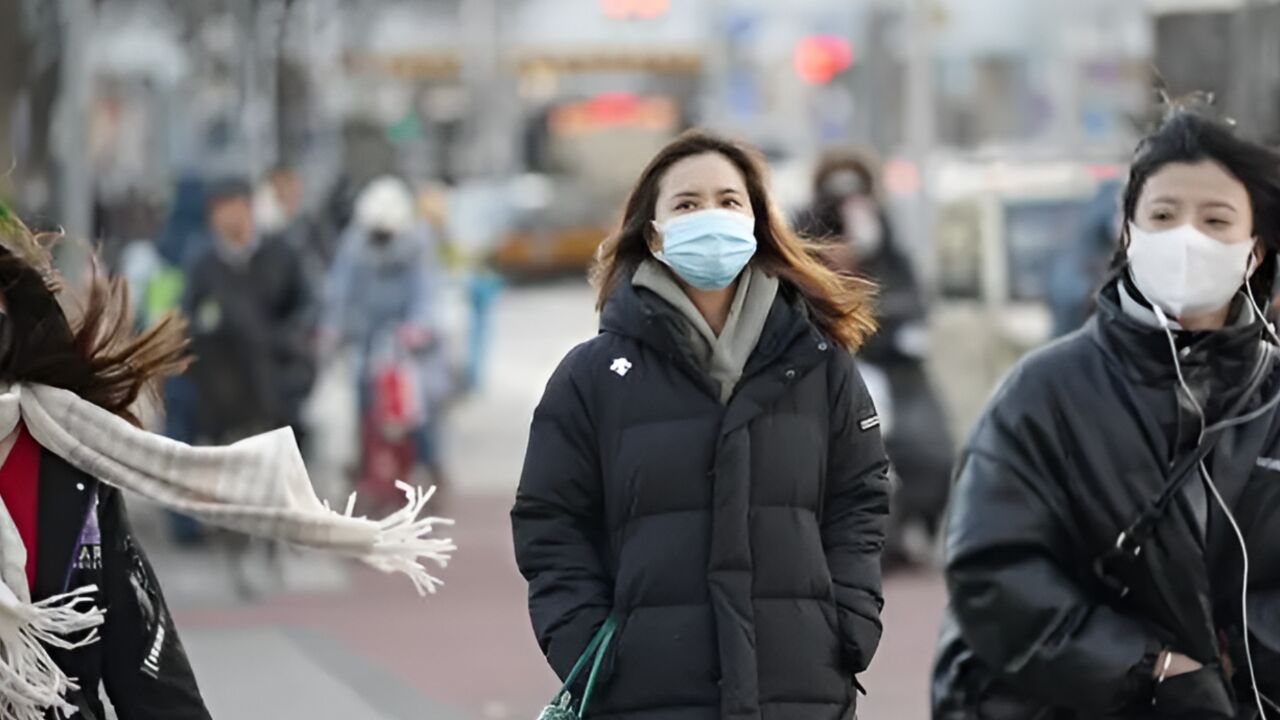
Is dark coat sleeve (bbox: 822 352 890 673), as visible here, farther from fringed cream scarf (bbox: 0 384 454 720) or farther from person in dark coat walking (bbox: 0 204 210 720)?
person in dark coat walking (bbox: 0 204 210 720)

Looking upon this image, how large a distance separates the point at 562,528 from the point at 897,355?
28.2ft

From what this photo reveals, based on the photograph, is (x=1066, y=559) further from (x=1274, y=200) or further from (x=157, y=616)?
(x=157, y=616)

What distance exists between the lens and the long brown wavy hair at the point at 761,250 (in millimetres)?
5254

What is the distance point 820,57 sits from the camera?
3578 cm

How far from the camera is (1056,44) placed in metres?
26.0

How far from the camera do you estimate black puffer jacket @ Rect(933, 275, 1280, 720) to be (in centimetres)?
473

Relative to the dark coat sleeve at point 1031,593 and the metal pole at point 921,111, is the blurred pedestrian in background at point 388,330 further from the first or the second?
the dark coat sleeve at point 1031,593

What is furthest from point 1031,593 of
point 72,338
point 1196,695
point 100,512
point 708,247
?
point 72,338

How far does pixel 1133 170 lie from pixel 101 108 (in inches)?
2059

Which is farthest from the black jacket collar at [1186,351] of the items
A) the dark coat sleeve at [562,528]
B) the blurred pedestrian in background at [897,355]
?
the blurred pedestrian in background at [897,355]

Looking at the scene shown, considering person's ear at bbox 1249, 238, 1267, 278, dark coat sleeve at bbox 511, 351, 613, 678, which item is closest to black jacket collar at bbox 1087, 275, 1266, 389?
person's ear at bbox 1249, 238, 1267, 278

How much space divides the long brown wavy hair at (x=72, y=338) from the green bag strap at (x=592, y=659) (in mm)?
842

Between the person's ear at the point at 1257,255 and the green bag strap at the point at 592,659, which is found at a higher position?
the person's ear at the point at 1257,255

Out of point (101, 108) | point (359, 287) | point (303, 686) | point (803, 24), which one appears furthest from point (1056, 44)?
point (101, 108)
